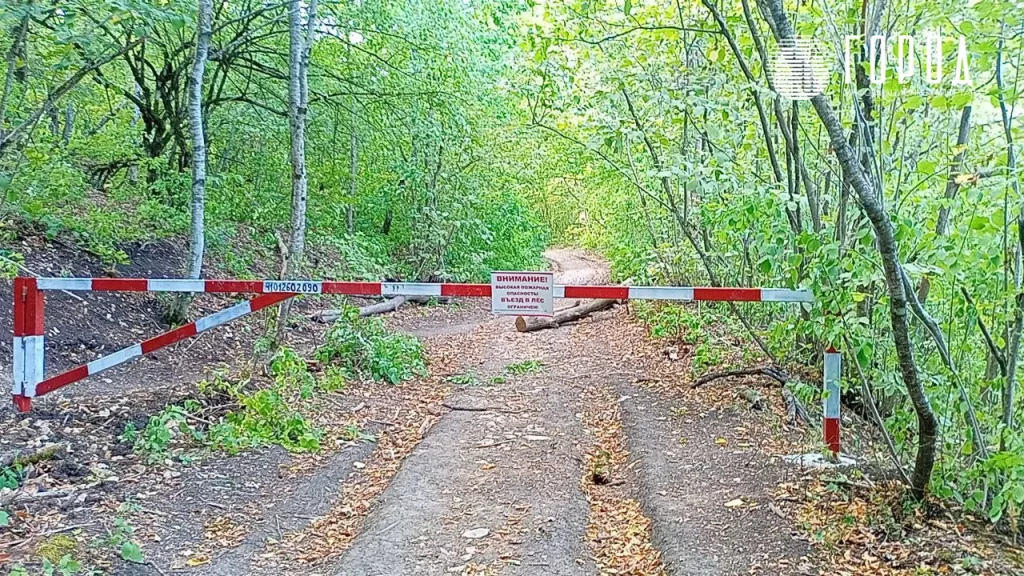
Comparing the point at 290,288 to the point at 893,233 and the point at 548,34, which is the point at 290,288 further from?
the point at 893,233

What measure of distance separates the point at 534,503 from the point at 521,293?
4.62 feet

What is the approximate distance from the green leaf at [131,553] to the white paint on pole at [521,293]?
2529 millimetres

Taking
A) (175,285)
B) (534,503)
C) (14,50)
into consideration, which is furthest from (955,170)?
(14,50)

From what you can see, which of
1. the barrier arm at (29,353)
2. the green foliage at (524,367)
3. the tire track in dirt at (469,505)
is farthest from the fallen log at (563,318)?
the barrier arm at (29,353)

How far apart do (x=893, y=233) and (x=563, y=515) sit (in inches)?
101

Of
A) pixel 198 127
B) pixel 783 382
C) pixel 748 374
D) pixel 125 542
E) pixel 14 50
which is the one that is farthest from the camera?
pixel 198 127

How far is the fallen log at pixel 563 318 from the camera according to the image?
43.1 feet

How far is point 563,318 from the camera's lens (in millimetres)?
14031

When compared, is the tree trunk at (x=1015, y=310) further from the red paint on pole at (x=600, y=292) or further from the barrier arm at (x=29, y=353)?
the barrier arm at (x=29, y=353)

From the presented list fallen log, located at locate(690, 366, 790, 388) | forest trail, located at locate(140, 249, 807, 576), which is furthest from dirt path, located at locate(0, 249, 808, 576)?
fallen log, located at locate(690, 366, 790, 388)

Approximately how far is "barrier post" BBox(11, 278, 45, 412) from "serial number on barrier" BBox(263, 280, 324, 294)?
165 cm

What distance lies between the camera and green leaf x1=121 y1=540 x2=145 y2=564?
12.1 ft

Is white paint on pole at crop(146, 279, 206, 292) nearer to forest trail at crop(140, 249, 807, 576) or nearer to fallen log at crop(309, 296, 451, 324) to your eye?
forest trail at crop(140, 249, 807, 576)

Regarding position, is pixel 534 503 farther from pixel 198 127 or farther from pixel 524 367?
pixel 198 127
